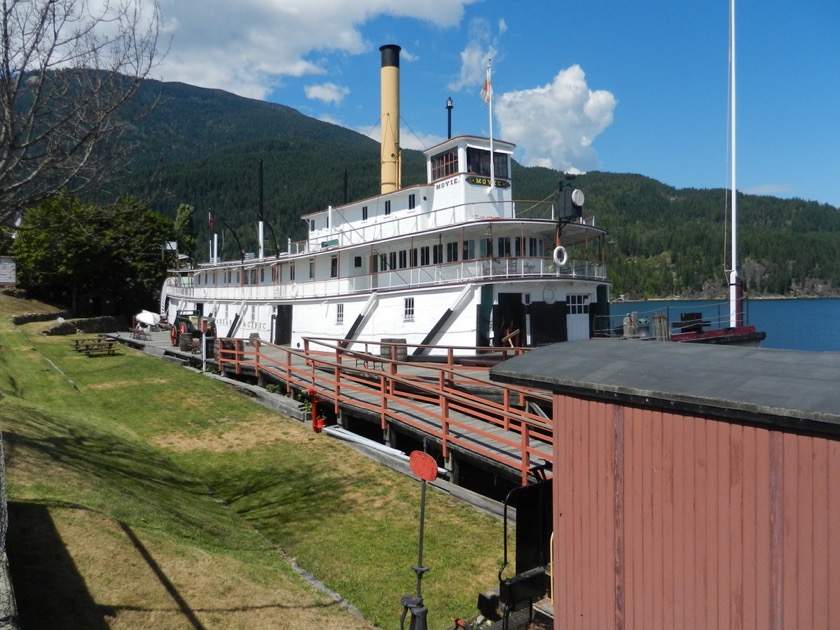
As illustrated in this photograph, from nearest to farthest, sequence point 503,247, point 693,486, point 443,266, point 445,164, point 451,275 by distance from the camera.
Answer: point 693,486, point 443,266, point 451,275, point 503,247, point 445,164

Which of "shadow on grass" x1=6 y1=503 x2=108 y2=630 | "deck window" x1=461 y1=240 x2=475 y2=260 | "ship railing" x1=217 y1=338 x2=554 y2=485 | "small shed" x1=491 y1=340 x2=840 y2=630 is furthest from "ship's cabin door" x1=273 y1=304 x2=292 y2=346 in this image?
"small shed" x1=491 y1=340 x2=840 y2=630

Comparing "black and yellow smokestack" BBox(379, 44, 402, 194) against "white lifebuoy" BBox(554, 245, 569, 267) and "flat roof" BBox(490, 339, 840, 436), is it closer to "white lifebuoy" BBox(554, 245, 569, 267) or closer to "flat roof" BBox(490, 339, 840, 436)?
"white lifebuoy" BBox(554, 245, 569, 267)

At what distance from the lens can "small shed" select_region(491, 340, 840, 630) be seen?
3.90 m

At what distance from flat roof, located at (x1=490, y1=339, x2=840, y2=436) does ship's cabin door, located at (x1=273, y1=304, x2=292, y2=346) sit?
2523 centimetres

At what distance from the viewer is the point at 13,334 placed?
29703mm

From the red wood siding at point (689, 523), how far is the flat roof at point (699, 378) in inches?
5.5

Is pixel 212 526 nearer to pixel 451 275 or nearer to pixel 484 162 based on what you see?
pixel 451 275

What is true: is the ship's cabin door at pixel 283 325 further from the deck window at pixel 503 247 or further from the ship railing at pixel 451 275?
the deck window at pixel 503 247

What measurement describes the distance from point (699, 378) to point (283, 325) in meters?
27.3

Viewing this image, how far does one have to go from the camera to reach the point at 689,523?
4.48 m

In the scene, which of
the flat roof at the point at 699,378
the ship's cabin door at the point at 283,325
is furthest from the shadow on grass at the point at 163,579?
the ship's cabin door at the point at 283,325

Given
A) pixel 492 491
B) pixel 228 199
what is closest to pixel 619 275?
pixel 228 199

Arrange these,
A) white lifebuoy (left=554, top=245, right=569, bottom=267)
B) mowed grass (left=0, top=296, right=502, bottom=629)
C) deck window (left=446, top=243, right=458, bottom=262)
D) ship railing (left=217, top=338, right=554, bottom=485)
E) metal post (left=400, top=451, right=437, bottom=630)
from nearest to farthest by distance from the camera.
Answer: metal post (left=400, top=451, right=437, bottom=630) < mowed grass (left=0, top=296, right=502, bottom=629) < ship railing (left=217, top=338, right=554, bottom=485) < white lifebuoy (left=554, top=245, right=569, bottom=267) < deck window (left=446, top=243, right=458, bottom=262)

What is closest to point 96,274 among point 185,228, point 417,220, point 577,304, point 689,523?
point 185,228
